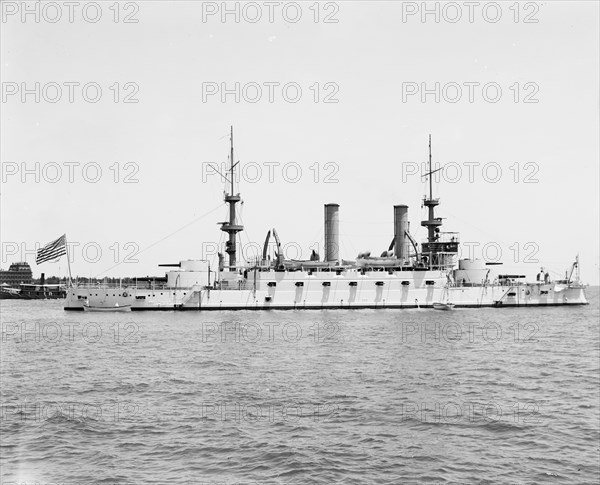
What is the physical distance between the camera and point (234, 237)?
56.1 m

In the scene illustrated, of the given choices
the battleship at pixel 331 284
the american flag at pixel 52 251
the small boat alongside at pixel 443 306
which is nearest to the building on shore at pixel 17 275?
the battleship at pixel 331 284

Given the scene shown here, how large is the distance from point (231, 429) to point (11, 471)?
4.33 metres

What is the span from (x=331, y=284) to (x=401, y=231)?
406 inches

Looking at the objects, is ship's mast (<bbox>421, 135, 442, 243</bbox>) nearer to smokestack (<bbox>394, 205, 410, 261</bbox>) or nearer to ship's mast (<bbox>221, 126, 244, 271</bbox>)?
smokestack (<bbox>394, 205, 410, 261</bbox>)

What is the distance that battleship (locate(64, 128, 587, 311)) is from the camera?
5178cm

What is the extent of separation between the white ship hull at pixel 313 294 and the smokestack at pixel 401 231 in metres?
3.64

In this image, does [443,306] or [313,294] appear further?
[443,306]

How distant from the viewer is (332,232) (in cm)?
5553

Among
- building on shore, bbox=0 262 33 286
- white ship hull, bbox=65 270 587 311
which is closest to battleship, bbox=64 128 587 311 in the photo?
white ship hull, bbox=65 270 587 311

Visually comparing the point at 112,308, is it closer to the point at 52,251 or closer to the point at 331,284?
the point at 52,251

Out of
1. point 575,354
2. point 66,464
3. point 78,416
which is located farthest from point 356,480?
point 575,354

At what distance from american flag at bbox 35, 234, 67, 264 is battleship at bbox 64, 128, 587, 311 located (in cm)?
734

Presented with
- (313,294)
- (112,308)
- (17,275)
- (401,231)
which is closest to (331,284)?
(313,294)

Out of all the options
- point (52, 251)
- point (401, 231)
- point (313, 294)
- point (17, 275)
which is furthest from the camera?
point (17, 275)
